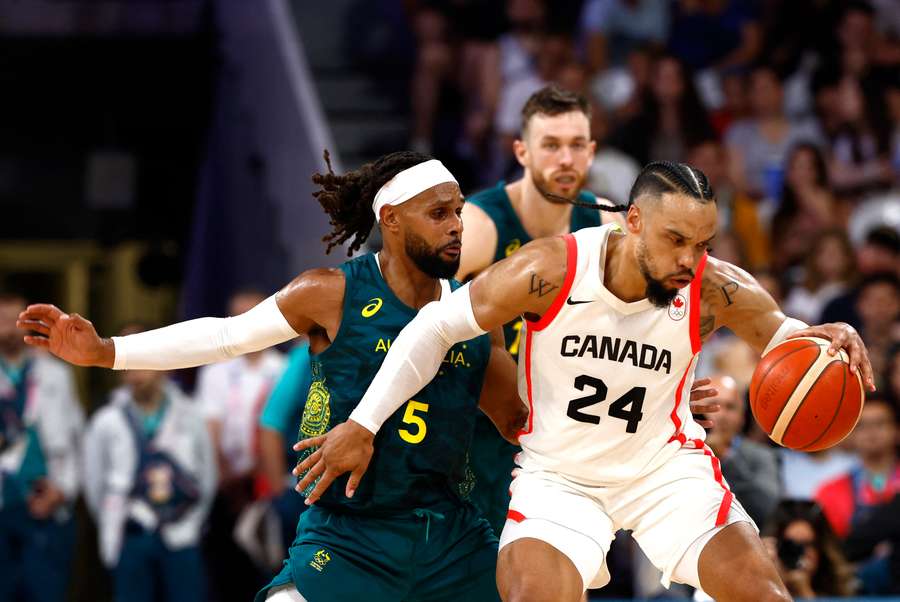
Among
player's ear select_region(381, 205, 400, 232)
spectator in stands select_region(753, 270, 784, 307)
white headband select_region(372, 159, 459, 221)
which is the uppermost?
white headband select_region(372, 159, 459, 221)

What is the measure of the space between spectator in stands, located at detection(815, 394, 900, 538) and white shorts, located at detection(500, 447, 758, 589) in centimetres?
318

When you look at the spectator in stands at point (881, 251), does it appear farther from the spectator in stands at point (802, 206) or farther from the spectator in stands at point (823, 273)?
the spectator in stands at point (802, 206)

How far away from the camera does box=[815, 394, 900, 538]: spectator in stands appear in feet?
23.7

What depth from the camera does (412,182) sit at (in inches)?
174

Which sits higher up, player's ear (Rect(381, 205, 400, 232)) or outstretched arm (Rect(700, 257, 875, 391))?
player's ear (Rect(381, 205, 400, 232))

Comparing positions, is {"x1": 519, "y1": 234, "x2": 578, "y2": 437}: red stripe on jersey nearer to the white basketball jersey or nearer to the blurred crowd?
the white basketball jersey

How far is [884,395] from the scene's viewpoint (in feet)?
24.4

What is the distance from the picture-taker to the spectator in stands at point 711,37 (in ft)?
35.0

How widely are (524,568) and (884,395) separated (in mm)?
4024

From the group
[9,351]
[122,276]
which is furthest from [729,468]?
[122,276]

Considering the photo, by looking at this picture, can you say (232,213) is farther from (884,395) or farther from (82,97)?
(884,395)

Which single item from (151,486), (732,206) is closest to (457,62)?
(732,206)

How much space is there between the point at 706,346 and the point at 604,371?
15.0ft

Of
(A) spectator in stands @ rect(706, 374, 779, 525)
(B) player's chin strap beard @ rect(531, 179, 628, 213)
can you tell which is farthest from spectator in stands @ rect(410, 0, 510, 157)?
(B) player's chin strap beard @ rect(531, 179, 628, 213)
